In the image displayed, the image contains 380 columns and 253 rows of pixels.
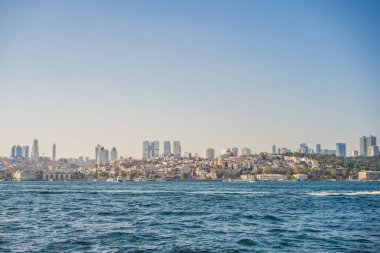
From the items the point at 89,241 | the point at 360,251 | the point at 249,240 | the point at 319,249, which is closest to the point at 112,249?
the point at 89,241

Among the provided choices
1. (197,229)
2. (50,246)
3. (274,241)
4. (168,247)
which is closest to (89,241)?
(50,246)

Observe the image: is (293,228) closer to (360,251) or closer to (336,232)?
(336,232)

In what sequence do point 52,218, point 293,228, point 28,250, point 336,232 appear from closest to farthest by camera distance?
point 28,250
point 336,232
point 293,228
point 52,218

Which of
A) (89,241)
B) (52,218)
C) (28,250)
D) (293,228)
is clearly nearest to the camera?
(28,250)

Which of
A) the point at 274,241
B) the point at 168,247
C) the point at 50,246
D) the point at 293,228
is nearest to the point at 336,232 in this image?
the point at 293,228

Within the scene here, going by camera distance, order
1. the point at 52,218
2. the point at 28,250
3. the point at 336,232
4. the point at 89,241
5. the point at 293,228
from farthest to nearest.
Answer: the point at 52,218
the point at 293,228
the point at 336,232
the point at 89,241
the point at 28,250

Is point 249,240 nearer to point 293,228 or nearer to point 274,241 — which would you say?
point 274,241

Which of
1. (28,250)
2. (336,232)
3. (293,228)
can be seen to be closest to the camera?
(28,250)

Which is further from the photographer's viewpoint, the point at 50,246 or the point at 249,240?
the point at 249,240
